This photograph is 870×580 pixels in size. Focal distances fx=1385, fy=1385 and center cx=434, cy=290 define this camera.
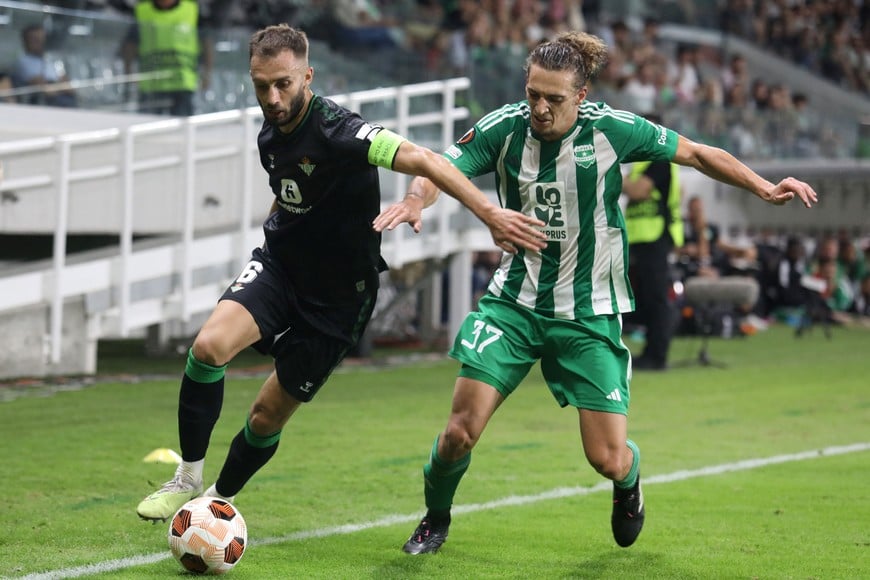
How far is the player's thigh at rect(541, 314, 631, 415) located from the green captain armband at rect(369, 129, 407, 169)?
100 cm

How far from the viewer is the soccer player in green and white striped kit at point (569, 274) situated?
5.61 m

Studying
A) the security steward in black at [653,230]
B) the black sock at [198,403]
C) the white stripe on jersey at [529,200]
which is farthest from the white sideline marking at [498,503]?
the security steward in black at [653,230]

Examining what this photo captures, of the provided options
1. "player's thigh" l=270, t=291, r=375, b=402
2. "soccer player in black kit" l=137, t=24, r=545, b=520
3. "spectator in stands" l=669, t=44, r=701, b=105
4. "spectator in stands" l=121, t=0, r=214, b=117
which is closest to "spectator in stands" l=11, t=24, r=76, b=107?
"spectator in stands" l=121, t=0, r=214, b=117

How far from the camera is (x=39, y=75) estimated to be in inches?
527

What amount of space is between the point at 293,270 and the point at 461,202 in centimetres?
105

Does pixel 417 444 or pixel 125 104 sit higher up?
pixel 125 104

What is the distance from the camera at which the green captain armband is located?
5309 mm

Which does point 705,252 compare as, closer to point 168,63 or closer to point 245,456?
point 168,63

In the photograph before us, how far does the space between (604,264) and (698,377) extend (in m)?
8.02

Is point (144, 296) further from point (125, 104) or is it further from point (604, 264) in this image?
point (604, 264)

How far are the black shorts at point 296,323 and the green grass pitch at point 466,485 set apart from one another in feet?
2.45

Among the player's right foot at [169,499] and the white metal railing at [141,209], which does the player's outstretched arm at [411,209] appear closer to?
the player's right foot at [169,499]

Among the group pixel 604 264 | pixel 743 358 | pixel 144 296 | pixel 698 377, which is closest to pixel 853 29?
pixel 743 358

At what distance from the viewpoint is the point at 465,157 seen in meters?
5.68
